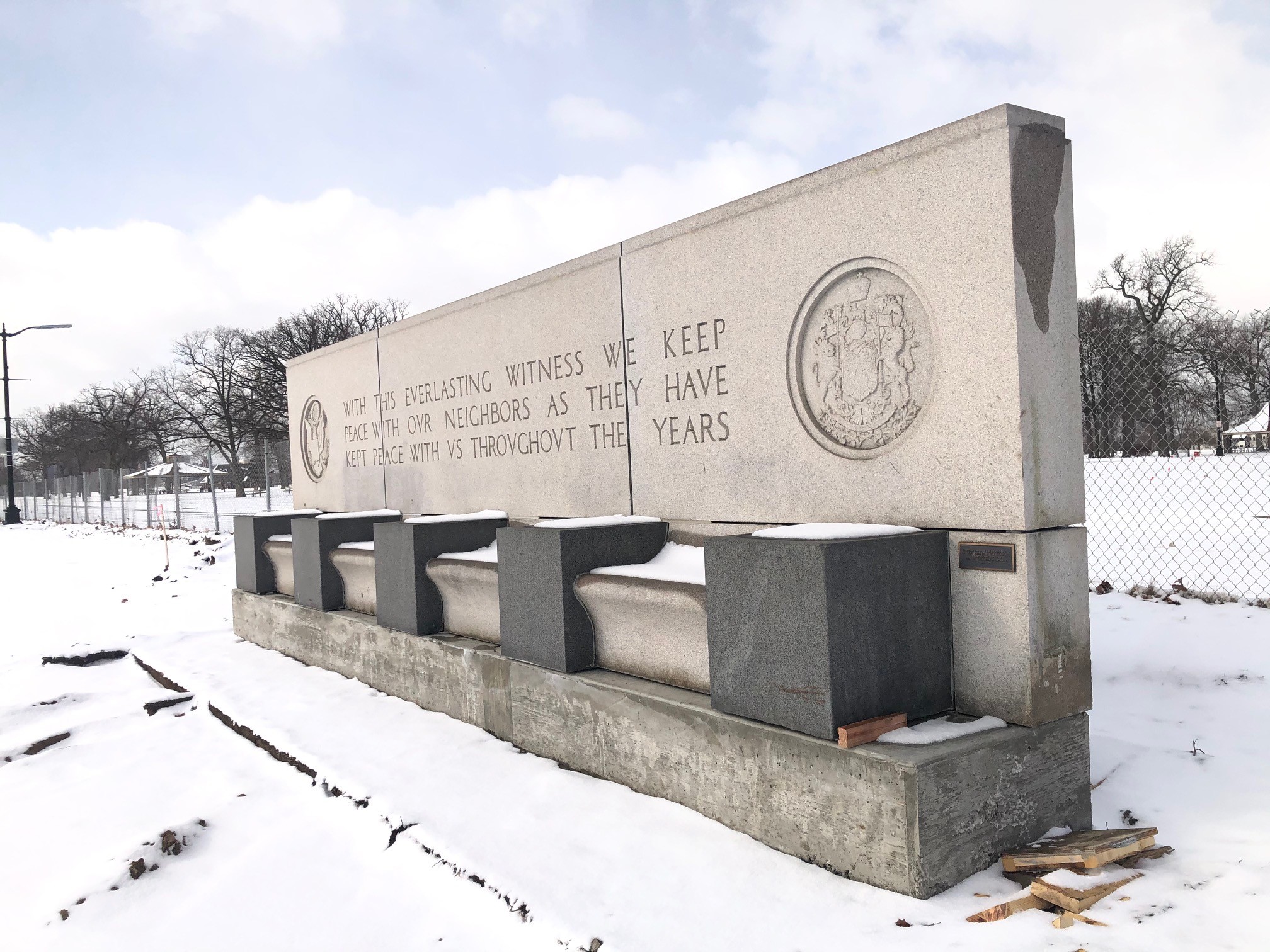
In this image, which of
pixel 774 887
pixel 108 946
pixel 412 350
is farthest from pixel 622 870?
pixel 412 350

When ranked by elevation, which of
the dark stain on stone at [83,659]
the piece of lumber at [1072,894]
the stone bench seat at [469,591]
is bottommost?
the dark stain on stone at [83,659]

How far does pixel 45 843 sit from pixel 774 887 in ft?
11.0

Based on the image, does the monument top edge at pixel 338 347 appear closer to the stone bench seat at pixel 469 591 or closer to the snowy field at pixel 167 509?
the stone bench seat at pixel 469 591

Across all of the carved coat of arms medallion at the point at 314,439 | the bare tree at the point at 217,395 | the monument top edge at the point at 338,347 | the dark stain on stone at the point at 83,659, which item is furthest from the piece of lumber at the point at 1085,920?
the bare tree at the point at 217,395

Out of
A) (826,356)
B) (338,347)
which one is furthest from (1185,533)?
(338,347)

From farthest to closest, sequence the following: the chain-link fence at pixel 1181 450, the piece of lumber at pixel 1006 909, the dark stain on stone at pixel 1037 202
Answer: the chain-link fence at pixel 1181 450
the dark stain on stone at pixel 1037 202
the piece of lumber at pixel 1006 909

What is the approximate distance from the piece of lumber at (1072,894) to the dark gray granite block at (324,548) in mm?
5299

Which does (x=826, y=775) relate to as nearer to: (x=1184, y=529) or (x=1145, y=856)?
(x=1145, y=856)

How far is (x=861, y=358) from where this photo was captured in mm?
3744

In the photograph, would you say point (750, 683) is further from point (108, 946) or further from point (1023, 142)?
point (108, 946)

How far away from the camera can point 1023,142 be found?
3.22m

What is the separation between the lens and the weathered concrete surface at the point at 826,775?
2.92m

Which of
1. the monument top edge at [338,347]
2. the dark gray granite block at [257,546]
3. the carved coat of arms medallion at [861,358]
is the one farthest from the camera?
the dark gray granite block at [257,546]

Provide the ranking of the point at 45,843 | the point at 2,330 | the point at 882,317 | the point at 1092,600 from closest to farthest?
the point at 882,317 → the point at 45,843 → the point at 1092,600 → the point at 2,330
